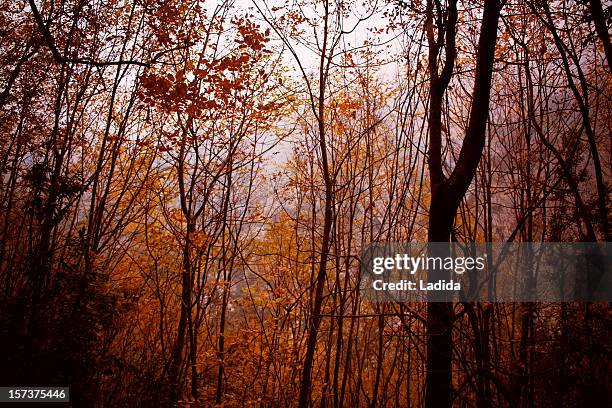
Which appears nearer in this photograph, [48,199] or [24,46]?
[48,199]

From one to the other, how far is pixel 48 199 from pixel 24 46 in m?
2.34

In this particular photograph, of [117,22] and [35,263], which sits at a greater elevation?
[117,22]

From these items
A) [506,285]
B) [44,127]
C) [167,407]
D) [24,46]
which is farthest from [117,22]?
[506,285]

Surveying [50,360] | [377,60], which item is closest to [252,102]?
[377,60]

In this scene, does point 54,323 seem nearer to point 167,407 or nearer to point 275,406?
point 167,407

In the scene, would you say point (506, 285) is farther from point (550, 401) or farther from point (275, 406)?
point (275, 406)

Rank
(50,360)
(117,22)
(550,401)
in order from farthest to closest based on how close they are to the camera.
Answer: (117,22)
(550,401)
(50,360)

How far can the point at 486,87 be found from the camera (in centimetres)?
168

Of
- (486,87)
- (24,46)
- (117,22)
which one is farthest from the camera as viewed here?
(117,22)

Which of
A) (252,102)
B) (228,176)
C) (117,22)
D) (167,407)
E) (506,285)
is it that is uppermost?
(117,22)

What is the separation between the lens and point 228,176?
5.70m

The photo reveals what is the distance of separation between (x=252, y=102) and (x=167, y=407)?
4515 mm

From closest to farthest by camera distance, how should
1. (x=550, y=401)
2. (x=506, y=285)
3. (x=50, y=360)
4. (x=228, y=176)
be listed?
(x=50, y=360) < (x=550, y=401) < (x=228, y=176) < (x=506, y=285)

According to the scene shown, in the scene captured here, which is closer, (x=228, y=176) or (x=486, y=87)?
(x=486, y=87)
